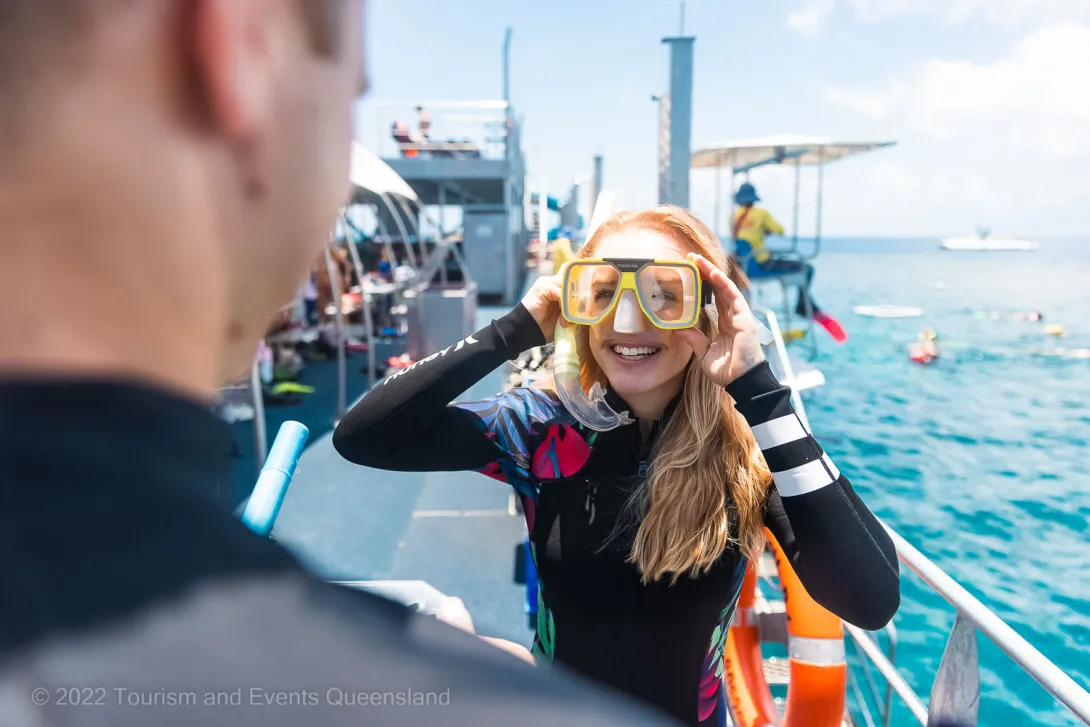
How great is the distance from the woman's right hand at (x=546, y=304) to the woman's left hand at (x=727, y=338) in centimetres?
41

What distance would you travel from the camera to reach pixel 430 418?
1.64 m

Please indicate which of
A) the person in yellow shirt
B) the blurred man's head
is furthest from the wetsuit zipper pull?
the person in yellow shirt

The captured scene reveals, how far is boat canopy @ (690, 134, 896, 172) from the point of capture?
12.1 meters

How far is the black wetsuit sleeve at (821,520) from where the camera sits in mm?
1328

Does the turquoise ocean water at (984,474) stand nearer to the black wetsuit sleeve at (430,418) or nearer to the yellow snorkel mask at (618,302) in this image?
the yellow snorkel mask at (618,302)

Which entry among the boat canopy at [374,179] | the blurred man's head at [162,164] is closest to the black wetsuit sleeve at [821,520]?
the blurred man's head at [162,164]

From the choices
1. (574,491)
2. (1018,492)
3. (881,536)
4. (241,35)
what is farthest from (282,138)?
(1018,492)

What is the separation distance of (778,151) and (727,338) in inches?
511

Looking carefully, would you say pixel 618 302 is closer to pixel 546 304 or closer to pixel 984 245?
pixel 546 304

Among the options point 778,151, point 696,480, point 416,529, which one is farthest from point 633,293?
point 778,151

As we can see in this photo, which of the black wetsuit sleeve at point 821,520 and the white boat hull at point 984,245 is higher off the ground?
the white boat hull at point 984,245

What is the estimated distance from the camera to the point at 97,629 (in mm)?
271

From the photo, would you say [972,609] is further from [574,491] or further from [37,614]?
[37,614]

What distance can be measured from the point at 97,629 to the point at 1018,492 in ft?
37.6
